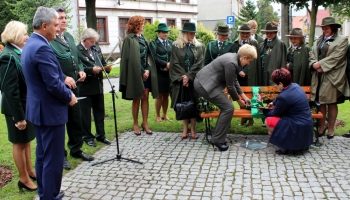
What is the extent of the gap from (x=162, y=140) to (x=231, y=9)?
144 ft

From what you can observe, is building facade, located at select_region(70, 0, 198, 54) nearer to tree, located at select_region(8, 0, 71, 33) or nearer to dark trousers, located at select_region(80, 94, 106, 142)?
tree, located at select_region(8, 0, 71, 33)

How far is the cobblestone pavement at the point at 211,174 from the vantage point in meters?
4.55

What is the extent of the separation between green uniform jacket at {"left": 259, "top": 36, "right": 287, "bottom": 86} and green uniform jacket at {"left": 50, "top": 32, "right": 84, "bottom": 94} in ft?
12.0

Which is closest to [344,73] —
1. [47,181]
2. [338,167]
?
[338,167]

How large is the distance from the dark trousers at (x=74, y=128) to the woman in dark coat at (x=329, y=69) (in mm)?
4076

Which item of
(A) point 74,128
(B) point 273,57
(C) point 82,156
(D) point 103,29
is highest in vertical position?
(D) point 103,29

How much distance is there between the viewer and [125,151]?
6344 mm

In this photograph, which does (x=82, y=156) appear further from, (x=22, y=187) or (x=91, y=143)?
(x=22, y=187)

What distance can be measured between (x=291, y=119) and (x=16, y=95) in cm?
391

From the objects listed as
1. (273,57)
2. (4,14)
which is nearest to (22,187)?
(273,57)

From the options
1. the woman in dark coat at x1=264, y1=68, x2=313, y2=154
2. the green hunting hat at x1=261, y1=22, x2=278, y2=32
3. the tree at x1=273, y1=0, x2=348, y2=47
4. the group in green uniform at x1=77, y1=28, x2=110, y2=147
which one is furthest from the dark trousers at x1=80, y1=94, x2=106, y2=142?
the tree at x1=273, y1=0, x2=348, y2=47

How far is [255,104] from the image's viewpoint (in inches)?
261

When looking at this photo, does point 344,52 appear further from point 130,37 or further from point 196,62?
point 130,37

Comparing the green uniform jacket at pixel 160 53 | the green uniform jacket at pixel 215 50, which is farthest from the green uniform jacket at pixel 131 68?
the green uniform jacket at pixel 215 50
